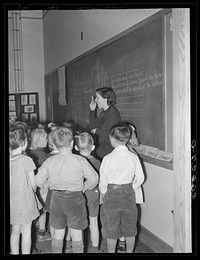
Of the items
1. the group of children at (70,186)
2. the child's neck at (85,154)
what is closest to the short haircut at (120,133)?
the group of children at (70,186)

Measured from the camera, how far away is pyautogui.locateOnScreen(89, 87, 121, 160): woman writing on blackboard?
54.4 inches

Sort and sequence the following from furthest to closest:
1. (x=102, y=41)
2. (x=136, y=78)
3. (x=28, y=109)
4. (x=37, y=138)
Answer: (x=102, y=41) → (x=28, y=109) → (x=136, y=78) → (x=37, y=138)

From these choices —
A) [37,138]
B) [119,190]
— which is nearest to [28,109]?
[37,138]

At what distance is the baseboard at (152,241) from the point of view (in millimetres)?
1427

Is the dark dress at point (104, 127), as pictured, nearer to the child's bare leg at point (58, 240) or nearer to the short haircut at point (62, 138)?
the short haircut at point (62, 138)

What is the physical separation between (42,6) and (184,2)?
1.62ft

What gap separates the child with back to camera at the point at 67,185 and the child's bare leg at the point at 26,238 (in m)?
0.10

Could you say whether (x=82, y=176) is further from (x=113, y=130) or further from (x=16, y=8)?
(x=16, y=8)

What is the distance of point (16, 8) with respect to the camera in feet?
3.92

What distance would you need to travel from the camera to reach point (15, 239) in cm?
130

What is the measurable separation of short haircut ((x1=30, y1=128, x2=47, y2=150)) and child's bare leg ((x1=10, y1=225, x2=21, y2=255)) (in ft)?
1.04

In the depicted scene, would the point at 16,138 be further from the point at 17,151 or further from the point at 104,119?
the point at 104,119

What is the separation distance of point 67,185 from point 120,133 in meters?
0.29
